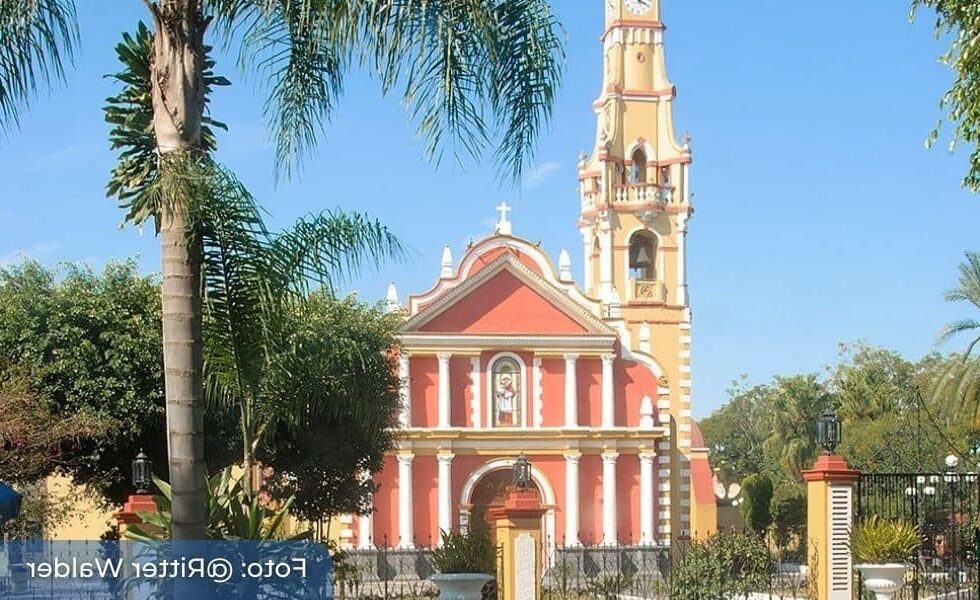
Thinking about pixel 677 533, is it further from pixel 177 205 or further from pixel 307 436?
pixel 177 205

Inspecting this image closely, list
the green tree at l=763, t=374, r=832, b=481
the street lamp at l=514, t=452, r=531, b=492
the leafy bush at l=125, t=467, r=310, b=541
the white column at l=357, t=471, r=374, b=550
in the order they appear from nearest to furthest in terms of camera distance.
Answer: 1. the leafy bush at l=125, t=467, r=310, b=541
2. the street lamp at l=514, t=452, r=531, b=492
3. the white column at l=357, t=471, r=374, b=550
4. the green tree at l=763, t=374, r=832, b=481

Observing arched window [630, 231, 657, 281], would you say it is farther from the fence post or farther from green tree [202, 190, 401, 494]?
green tree [202, 190, 401, 494]

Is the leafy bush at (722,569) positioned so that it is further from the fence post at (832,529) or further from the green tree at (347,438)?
the green tree at (347,438)

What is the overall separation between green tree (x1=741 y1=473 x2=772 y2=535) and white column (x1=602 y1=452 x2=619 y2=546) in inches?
482

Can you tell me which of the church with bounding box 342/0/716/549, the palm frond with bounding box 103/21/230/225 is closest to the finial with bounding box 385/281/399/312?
→ the church with bounding box 342/0/716/549

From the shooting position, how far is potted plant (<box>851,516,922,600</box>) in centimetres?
1434

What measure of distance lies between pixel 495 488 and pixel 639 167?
9.44m

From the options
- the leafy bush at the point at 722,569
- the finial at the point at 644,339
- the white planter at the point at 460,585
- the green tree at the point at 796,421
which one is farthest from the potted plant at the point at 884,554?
the green tree at the point at 796,421

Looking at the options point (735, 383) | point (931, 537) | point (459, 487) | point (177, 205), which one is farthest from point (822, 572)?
point (735, 383)

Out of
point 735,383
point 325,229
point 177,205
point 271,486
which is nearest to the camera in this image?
point 177,205

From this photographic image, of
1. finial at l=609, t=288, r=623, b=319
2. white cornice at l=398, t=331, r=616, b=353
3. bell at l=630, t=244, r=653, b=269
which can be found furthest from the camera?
bell at l=630, t=244, r=653, b=269

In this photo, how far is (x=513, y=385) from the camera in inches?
1234

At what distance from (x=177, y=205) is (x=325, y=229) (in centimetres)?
142

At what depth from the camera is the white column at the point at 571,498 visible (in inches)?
1204
